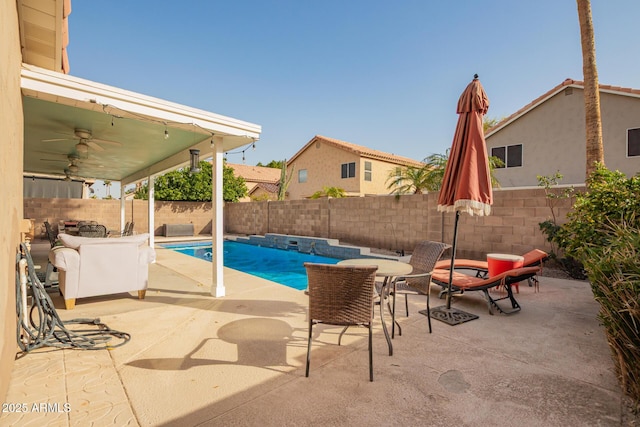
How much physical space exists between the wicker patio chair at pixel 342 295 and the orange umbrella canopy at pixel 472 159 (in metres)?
1.84

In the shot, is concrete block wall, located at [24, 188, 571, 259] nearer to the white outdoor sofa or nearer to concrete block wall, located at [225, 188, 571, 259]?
concrete block wall, located at [225, 188, 571, 259]

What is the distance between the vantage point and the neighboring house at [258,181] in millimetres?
25984

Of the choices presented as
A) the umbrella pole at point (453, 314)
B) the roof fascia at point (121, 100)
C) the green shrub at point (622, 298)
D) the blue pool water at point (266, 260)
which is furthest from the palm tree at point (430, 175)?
the green shrub at point (622, 298)

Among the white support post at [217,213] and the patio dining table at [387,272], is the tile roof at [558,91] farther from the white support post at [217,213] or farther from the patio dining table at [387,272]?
the white support post at [217,213]

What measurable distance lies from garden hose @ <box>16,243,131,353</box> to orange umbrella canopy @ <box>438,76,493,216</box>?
13.5 ft

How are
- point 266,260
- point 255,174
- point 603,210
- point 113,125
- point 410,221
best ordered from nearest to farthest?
point 603,210
point 113,125
point 410,221
point 266,260
point 255,174

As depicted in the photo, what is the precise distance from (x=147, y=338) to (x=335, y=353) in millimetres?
2065

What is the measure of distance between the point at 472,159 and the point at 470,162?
0.14 ft

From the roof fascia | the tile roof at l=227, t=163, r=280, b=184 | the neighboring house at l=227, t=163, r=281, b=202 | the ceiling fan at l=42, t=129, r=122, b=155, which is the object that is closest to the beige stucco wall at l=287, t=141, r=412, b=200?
the neighboring house at l=227, t=163, r=281, b=202

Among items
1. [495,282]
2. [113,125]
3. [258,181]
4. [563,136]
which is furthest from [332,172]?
[495,282]

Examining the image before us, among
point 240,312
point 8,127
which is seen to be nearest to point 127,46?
point 8,127

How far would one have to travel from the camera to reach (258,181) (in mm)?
28156

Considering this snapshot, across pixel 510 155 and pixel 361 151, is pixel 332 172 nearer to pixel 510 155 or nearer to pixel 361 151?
pixel 361 151

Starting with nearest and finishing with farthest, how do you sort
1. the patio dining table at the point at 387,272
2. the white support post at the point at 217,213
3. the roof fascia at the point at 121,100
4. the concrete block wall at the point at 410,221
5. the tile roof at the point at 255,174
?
the patio dining table at the point at 387,272
the roof fascia at the point at 121,100
the white support post at the point at 217,213
the concrete block wall at the point at 410,221
the tile roof at the point at 255,174
